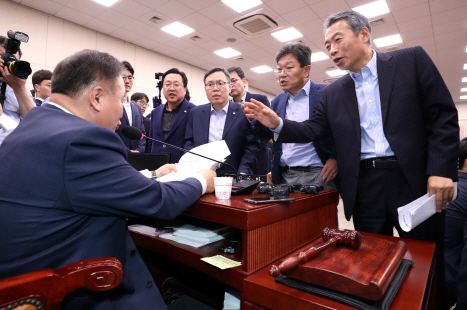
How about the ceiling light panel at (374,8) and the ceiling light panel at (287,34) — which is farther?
the ceiling light panel at (287,34)

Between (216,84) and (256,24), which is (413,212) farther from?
(256,24)

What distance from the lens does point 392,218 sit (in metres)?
1.20

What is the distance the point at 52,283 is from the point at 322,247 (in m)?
0.62

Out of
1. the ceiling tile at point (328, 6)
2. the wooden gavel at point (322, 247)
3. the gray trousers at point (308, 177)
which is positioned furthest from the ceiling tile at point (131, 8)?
the wooden gavel at point (322, 247)

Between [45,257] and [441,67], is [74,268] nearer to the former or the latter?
[45,257]

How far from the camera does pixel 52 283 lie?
523 mm

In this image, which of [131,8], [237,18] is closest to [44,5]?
[131,8]

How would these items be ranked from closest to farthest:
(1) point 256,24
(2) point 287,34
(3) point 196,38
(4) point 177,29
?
(1) point 256,24, (4) point 177,29, (2) point 287,34, (3) point 196,38

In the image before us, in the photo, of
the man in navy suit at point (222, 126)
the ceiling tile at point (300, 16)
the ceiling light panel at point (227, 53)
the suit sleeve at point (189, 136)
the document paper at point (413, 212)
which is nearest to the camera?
the document paper at point (413, 212)

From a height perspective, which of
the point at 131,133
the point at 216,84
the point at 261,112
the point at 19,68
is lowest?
the point at 131,133

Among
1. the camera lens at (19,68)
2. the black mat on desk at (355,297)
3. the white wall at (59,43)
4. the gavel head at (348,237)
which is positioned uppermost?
the white wall at (59,43)

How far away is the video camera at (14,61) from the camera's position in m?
1.44

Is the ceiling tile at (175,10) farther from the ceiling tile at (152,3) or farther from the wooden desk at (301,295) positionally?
the wooden desk at (301,295)

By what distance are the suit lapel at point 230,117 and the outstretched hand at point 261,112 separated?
761 mm
